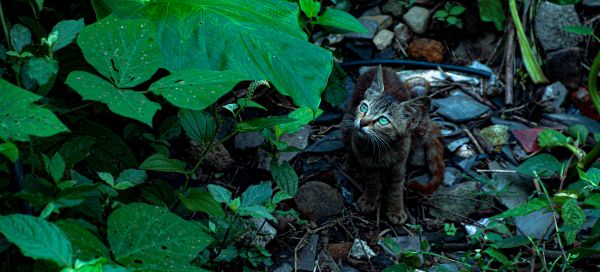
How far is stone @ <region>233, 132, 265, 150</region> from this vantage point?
3.37 m

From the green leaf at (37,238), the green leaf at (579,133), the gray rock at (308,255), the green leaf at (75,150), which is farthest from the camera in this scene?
the green leaf at (579,133)

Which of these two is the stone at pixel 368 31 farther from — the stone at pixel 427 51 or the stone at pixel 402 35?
the stone at pixel 427 51

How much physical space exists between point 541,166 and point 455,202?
45cm

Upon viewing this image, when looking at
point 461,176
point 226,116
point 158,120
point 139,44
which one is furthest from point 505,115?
point 139,44

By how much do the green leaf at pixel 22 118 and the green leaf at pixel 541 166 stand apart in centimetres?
239

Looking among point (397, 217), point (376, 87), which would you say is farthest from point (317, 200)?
point (376, 87)

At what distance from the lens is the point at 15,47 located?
1.71m

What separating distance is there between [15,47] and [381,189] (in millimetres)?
2124

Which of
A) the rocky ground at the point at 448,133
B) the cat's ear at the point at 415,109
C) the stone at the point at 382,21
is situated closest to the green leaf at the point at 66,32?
the rocky ground at the point at 448,133

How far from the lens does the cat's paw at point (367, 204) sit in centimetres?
329

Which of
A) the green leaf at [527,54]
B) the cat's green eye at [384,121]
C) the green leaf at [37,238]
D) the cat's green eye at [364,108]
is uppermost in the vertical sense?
the green leaf at [37,238]

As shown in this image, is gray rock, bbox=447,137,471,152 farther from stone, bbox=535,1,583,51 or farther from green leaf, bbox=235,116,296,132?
green leaf, bbox=235,116,296,132

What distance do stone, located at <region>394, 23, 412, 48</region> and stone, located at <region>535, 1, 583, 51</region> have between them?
79cm

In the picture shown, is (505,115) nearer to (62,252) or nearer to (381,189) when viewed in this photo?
(381,189)
